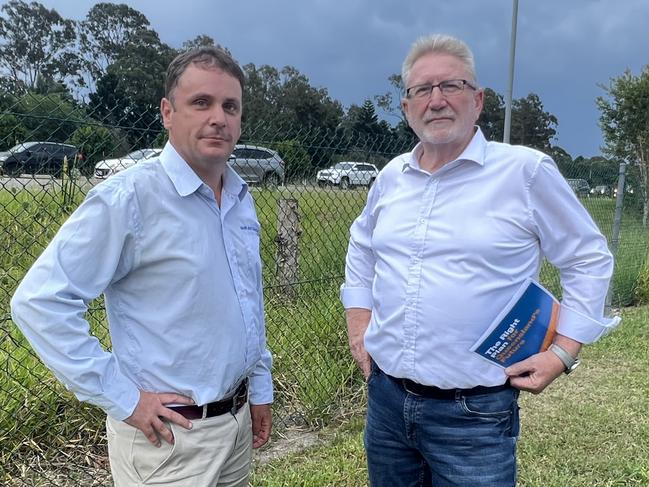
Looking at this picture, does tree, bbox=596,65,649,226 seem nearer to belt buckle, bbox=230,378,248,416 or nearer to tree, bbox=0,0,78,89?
belt buckle, bbox=230,378,248,416

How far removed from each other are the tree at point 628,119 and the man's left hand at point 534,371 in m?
18.2

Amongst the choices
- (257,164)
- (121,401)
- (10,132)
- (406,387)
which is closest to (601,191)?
(257,164)

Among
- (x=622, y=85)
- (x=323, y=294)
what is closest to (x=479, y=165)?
(x=323, y=294)

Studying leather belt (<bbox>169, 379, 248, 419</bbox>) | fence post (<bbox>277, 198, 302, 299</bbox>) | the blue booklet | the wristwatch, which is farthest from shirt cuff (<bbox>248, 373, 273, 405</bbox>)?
fence post (<bbox>277, 198, 302, 299</bbox>)

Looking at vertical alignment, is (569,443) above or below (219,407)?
Answer: below

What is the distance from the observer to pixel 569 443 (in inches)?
149

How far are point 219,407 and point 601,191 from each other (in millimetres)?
7018

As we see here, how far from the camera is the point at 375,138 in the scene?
15.4 ft

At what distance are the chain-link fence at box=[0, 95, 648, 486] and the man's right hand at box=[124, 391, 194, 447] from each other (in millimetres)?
1380

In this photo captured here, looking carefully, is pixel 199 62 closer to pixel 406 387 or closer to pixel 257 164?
pixel 406 387

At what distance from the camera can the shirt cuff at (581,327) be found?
6.53 feet

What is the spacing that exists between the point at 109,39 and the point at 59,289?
216 feet

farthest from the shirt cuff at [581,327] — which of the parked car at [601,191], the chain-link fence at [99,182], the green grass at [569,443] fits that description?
the parked car at [601,191]

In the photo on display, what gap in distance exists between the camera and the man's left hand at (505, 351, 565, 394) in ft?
6.46
